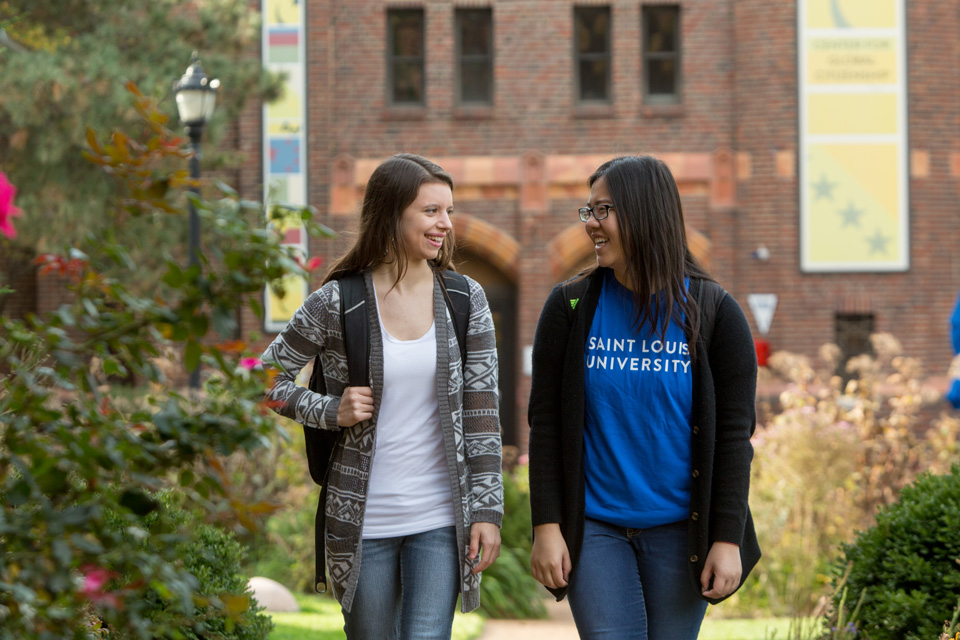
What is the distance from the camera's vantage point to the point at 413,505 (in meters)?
3.16

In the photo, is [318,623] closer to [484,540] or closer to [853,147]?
[484,540]

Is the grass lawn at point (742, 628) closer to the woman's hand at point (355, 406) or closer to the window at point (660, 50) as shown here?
the woman's hand at point (355, 406)

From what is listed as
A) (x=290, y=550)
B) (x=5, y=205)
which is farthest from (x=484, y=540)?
(x=290, y=550)

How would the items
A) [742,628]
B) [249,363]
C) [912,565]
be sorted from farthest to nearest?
[742,628], [912,565], [249,363]

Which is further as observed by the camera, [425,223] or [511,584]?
[511,584]

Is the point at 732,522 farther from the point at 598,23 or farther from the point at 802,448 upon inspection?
the point at 598,23

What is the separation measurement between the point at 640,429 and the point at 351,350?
2.75 feet

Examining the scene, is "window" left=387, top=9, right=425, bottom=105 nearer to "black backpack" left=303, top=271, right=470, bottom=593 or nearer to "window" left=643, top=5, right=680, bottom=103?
"window" left=643, top=5, right=680, bottom=103

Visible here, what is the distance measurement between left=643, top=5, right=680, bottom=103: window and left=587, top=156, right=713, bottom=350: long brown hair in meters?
14.4

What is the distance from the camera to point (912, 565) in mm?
3990

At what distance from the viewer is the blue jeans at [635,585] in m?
2.96

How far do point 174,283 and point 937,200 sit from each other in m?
16.5

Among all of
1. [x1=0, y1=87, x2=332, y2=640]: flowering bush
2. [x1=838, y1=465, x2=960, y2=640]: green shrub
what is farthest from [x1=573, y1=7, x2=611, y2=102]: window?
[x1=0, y1=87, x2=332, y2=640]: flowering bush

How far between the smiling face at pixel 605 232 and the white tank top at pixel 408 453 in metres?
0.56
